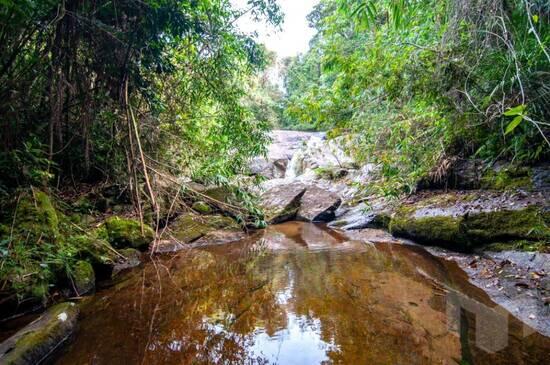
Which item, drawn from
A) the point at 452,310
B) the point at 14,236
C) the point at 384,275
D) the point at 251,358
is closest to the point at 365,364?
the point at 251,358

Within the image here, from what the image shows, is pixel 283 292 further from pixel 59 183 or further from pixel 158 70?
pixel 59 183

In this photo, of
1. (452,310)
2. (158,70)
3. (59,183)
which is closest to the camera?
(452,310)

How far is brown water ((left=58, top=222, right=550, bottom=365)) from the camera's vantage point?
6.66ft

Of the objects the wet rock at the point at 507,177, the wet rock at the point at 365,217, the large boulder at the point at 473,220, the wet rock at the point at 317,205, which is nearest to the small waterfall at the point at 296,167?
the wet rock at the point at 317,205

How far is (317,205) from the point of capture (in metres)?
7.87

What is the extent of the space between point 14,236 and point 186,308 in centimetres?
181

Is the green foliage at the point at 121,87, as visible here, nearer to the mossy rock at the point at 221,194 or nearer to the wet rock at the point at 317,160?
the mossy rock at the point at 221,194

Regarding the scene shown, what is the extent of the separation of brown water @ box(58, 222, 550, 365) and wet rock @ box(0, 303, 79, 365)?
123mm

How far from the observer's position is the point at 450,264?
358cm

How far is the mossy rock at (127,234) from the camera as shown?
4363 mm

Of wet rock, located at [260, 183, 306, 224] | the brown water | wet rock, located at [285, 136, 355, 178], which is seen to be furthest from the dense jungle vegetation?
wet rock, located at [285, 136, 355, 178]

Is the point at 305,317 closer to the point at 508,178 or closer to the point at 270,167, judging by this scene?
the point at 508,178

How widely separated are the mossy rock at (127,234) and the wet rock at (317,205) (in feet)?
13.4

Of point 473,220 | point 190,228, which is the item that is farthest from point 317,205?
point 473,220
